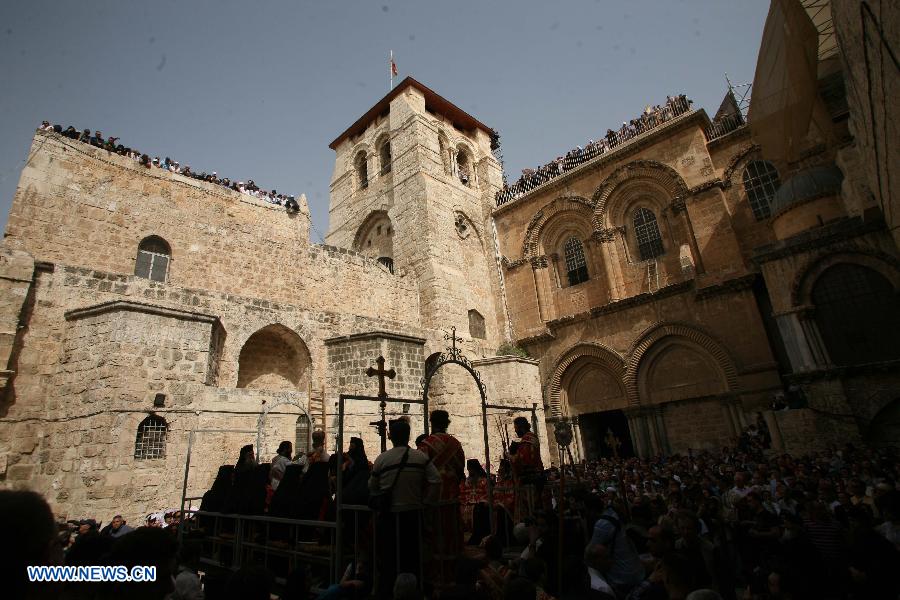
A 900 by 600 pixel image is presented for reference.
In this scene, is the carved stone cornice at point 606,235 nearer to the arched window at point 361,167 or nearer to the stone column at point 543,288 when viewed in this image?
the stone column at point 543,288

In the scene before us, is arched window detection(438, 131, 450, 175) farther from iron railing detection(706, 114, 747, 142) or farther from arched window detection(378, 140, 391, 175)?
iron railing detection(706, 114, 747, 142)

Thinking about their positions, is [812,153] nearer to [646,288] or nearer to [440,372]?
[646,288]

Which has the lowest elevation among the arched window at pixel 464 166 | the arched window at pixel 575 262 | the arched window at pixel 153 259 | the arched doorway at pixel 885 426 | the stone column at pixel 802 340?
the arched doorway at pixel 885 426

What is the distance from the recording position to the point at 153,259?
44.9ft

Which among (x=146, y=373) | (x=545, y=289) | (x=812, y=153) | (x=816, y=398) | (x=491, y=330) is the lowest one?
(x=816, y=398)

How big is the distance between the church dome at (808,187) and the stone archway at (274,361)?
47.2ft

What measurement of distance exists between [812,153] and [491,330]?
40.2ft

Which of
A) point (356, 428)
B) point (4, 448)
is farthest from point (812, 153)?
point (4, 448)

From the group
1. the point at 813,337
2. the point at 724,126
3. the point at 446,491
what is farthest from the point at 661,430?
the point at 446,491

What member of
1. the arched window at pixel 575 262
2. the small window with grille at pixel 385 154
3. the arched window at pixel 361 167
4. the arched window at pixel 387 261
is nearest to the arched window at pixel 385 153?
the small window with grille at pixel 385 154

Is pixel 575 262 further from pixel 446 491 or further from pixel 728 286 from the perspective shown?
pixel 446 491

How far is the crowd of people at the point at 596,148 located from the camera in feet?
55.6

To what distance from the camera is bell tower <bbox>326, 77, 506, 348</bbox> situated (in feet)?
61.2

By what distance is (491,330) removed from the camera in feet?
64.4
